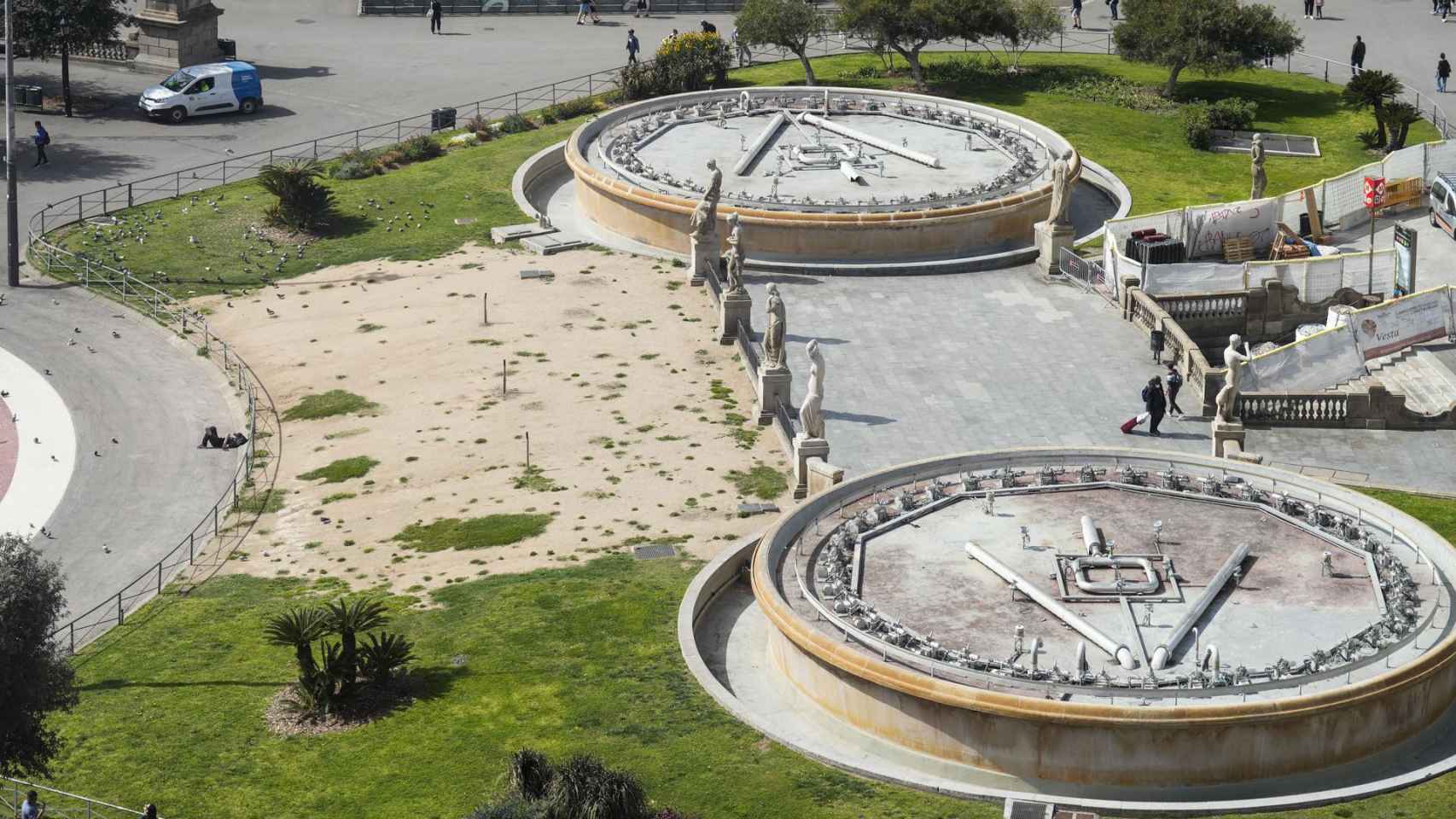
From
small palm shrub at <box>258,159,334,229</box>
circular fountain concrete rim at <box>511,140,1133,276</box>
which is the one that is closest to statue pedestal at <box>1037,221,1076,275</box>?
circular fountain concrete rim at <box>511,140,1133,276</box>

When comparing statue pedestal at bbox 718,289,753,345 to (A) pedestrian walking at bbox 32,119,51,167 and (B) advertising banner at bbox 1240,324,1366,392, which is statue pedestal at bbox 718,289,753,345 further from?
(A) pedestrian walking at bbox 32,119,51,167

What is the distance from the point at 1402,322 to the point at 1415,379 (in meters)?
1.74

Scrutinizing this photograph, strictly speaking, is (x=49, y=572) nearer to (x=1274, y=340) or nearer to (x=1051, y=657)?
(x=1051, y=657)

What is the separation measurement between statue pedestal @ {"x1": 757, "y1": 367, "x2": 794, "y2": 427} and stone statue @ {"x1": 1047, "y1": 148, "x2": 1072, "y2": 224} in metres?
13.5

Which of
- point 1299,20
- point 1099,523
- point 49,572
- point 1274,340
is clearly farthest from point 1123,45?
point 49,572

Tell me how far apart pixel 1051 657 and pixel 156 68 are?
56.0m

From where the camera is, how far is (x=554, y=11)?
311 ft

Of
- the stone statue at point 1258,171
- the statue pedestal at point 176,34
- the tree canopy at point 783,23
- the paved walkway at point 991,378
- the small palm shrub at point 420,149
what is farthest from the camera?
the statue pedestal at point 176,34

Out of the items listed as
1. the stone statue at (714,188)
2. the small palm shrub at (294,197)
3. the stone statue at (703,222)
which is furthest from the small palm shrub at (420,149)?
the stone statue at (703,222)

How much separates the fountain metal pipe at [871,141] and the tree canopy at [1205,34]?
12148mm

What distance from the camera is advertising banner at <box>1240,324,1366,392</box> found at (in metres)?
52.8

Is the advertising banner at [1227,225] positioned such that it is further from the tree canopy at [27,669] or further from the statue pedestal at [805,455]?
the tree canopy at [27,669]

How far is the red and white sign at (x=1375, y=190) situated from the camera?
209 ft

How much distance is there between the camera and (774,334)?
1977 inches
